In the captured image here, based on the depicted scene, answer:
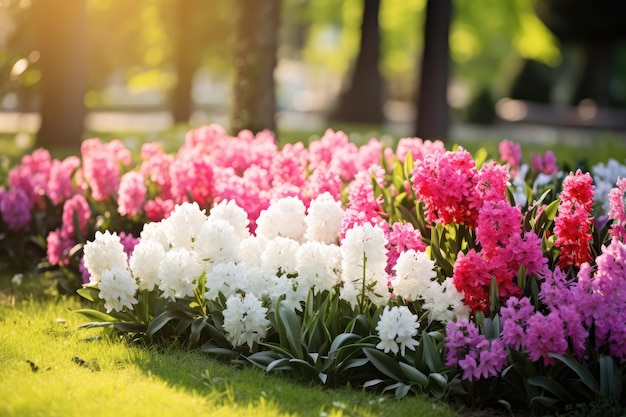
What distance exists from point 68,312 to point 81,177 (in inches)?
89.7

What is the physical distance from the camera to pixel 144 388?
16.9 feet

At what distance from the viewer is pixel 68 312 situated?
700 cm

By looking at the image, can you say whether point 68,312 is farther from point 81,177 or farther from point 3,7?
point 3,7

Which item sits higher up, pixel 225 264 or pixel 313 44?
pixel 313 44

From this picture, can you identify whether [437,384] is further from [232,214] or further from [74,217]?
[74,217]

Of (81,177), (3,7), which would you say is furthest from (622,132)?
(81,177)

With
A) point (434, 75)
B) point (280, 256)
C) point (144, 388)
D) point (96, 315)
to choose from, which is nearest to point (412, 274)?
point (280, 256)

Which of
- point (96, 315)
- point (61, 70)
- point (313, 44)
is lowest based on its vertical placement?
point (96, 315)

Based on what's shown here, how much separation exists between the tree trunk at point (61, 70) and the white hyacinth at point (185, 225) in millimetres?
8510

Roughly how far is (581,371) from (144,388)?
236 centimetres

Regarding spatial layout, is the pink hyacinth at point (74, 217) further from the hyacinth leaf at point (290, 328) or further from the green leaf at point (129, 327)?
the hyacinth leaf at point (290, 328)

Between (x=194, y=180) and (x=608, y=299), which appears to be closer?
(x=608, y=299)

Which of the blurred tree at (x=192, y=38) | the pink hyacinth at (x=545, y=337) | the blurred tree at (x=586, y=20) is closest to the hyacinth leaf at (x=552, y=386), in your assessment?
the pink hyacinth at (x=545, y=337)

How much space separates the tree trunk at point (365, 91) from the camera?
23547 millimetres
